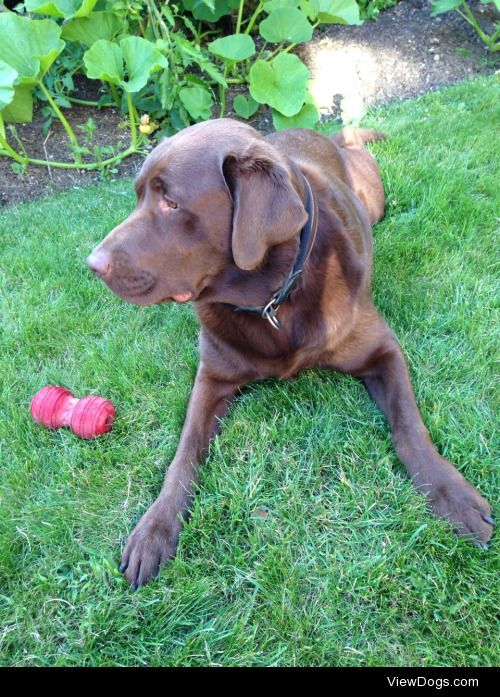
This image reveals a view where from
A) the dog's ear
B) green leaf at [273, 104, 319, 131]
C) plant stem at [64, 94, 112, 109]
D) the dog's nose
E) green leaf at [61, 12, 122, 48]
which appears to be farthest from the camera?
plant stem at [64, 94, 112, 109]

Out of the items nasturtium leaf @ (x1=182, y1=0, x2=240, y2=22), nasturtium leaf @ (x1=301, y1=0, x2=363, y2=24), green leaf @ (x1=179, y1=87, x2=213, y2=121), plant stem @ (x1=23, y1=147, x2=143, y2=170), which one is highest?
nasturtium leaf @ (x1=301, y1=0, x2=363, y2=24)

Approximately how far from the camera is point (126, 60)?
12.2 feet

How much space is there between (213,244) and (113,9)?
2.87m

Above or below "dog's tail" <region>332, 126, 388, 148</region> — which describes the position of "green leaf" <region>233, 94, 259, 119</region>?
below

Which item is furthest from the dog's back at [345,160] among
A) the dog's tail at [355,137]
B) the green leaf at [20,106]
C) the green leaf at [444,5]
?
the green leaf at [444,5]

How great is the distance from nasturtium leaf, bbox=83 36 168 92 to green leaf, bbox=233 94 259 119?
0.89m

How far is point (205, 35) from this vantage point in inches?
189

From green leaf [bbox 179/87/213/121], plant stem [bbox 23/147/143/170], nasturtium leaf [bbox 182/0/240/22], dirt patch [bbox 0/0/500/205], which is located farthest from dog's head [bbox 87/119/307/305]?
nasturtium leaf [bbox 182/0/240/22]

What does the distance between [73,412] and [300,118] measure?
299 centimetres

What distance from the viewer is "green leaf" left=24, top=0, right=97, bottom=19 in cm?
352

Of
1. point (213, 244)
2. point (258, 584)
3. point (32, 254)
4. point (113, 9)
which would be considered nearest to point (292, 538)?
point (258, 584)

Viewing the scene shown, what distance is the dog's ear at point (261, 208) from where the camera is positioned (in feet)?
5.35

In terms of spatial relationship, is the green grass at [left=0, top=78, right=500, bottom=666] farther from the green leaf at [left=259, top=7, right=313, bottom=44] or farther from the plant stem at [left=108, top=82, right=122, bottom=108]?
the plant stem at [left=108, top=82, right=122, bottom=108]

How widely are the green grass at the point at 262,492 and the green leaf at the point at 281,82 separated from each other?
55.0 inches
